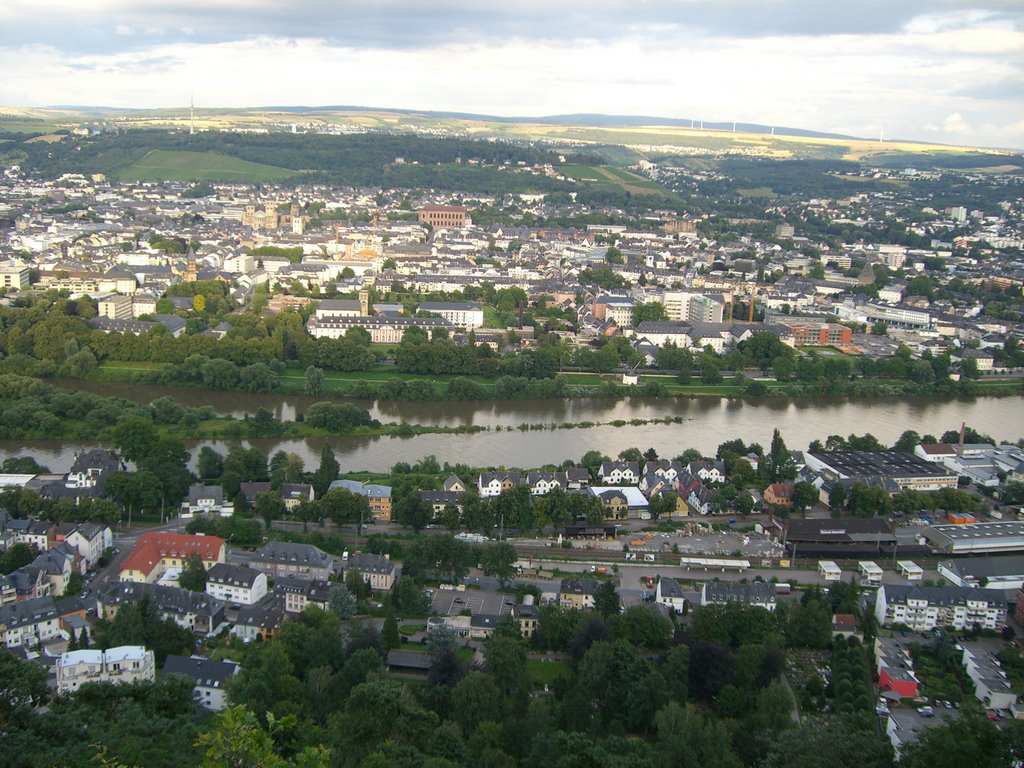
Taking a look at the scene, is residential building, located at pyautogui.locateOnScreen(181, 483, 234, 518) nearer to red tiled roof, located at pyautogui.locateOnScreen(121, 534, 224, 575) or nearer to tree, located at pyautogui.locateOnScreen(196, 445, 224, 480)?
tree, located at pyautogui.locateOnScreen(196, 445, 224, 480)

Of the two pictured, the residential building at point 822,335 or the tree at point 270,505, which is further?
the residential building at point 822,335

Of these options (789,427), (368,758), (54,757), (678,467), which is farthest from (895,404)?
(54,757)

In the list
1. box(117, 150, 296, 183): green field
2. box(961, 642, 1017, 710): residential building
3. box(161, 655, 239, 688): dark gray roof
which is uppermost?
box(117, 150, 296, 183): green field

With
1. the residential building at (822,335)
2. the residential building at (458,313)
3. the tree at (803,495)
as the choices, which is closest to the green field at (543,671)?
the tree at (803,495)

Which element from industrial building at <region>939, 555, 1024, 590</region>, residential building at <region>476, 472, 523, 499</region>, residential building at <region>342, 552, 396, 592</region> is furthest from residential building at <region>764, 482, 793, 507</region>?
residential building at <region>342, 552, 396, 592</region>

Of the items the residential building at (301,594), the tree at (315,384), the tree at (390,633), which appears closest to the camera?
the tree at (390,633)

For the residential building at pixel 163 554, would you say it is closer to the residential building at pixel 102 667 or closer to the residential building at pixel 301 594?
the residential building at pixel 301 594

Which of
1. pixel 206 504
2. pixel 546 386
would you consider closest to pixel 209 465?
pixel 206 504
